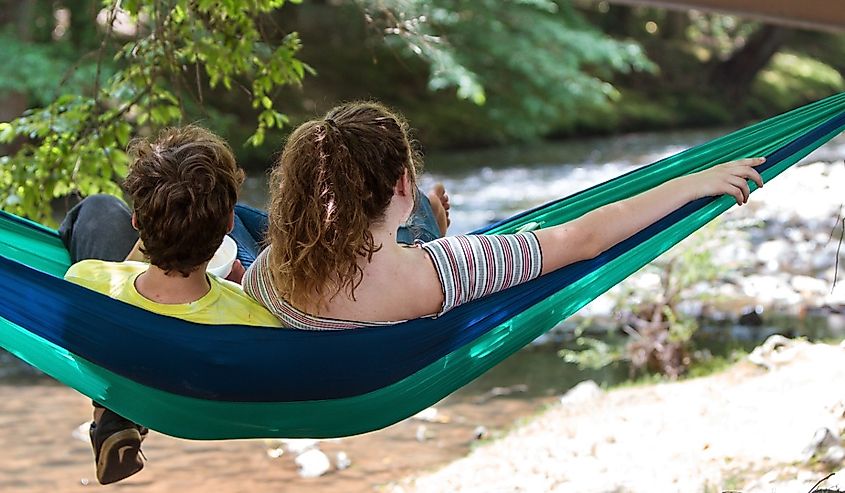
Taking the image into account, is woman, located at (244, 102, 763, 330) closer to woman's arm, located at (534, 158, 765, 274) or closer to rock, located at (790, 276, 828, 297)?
woman's arm, located at (534, 158, 765, 274)

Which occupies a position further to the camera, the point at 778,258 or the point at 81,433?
the point at 778,258

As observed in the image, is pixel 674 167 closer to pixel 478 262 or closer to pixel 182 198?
pixel 478 262

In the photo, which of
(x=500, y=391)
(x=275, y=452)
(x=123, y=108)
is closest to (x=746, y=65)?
(x=500, y=391)

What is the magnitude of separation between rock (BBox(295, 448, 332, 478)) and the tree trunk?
1054 centimetres

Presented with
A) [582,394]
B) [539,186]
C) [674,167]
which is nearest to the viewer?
[674,167]

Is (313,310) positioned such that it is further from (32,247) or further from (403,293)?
(32,247)

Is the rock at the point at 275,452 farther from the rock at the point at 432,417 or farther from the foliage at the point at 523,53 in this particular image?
the foliage at the point at 523,53

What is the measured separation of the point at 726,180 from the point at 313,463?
2030 mm

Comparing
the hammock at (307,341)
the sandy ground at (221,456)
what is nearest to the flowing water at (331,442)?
the sandy ground at (221,456)

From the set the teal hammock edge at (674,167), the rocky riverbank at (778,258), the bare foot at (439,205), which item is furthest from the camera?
the rocky riverbank at (778,258)

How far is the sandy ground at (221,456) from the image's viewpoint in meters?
3.28

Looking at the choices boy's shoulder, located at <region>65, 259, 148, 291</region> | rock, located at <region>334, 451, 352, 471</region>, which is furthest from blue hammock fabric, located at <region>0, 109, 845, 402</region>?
rock, located at <region>334, 451, 352, 471</region>

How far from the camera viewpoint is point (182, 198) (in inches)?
60.6

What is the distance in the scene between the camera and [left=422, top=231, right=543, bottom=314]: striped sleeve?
1606 millimetres
